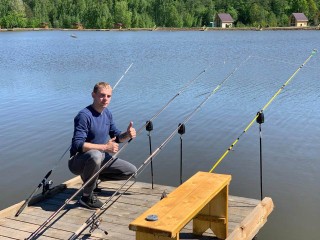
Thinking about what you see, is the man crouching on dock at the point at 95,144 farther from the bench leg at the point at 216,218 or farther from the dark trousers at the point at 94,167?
the bench leg at the point at 216,218

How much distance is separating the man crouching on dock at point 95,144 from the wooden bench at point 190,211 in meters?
1.12

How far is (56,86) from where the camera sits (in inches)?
795

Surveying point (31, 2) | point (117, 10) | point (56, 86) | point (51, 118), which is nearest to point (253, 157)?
point (51, 118)

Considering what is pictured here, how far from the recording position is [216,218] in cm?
513

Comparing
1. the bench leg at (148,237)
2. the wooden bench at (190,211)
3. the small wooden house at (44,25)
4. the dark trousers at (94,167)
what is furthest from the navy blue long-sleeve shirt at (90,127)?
the small wooden house at (44,25)

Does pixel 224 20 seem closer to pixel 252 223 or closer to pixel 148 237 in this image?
pixel 252 223

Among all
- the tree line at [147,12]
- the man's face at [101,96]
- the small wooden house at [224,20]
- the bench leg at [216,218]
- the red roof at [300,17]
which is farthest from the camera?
the tree line at [147,12]

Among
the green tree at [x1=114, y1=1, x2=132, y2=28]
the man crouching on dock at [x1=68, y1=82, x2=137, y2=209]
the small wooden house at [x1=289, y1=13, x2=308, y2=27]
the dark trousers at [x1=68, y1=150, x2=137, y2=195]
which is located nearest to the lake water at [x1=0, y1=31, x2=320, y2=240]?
the dark trousers at [x1=68, y1=150, x2=137, y2=195]

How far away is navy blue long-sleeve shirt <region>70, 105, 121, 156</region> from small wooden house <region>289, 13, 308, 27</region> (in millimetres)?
111286

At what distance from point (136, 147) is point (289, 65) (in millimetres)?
18936

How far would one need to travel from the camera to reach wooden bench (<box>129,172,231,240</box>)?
3980mm

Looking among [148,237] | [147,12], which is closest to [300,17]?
[147,12]

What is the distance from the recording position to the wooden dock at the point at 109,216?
5.19 metres

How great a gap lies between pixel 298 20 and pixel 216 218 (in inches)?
4421
